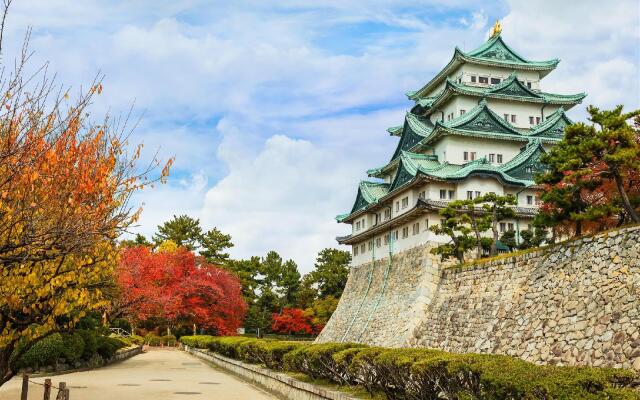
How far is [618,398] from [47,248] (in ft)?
25.4

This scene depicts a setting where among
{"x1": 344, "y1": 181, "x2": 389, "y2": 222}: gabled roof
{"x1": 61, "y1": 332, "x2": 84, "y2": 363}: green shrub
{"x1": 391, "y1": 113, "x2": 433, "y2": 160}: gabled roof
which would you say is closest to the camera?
{"x1": 61, "y1": 332, "x2": 84, "y2": 363}: green shrub

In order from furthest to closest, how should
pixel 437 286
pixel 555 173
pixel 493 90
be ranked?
pixel 493 90, pixel 437 286, pixel 555 173

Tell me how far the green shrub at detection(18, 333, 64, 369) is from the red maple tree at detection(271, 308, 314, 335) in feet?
125

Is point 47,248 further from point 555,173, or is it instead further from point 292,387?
point 555,173

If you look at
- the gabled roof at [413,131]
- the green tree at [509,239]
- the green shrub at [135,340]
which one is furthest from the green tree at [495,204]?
the green shrub at [135,340]

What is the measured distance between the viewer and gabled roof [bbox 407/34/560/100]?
46.2 meters

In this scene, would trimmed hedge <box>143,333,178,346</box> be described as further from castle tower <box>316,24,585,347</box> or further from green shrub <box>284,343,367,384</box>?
green shrub <box>284,343,367,384</box>

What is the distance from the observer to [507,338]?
75.6ft

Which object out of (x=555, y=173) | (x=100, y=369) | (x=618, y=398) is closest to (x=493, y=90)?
(x=555, y=173)

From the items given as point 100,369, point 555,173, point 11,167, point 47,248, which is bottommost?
point 100,369

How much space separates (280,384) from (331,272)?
45.9 meters

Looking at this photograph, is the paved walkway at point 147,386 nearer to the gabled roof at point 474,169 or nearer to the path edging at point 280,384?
the path edging at point 280,384

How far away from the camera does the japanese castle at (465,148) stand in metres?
37.8

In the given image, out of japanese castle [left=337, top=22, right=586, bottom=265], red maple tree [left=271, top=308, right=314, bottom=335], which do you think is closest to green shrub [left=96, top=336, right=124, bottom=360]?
japanese castle [left=337, top=22, right=586, bottom=265]
